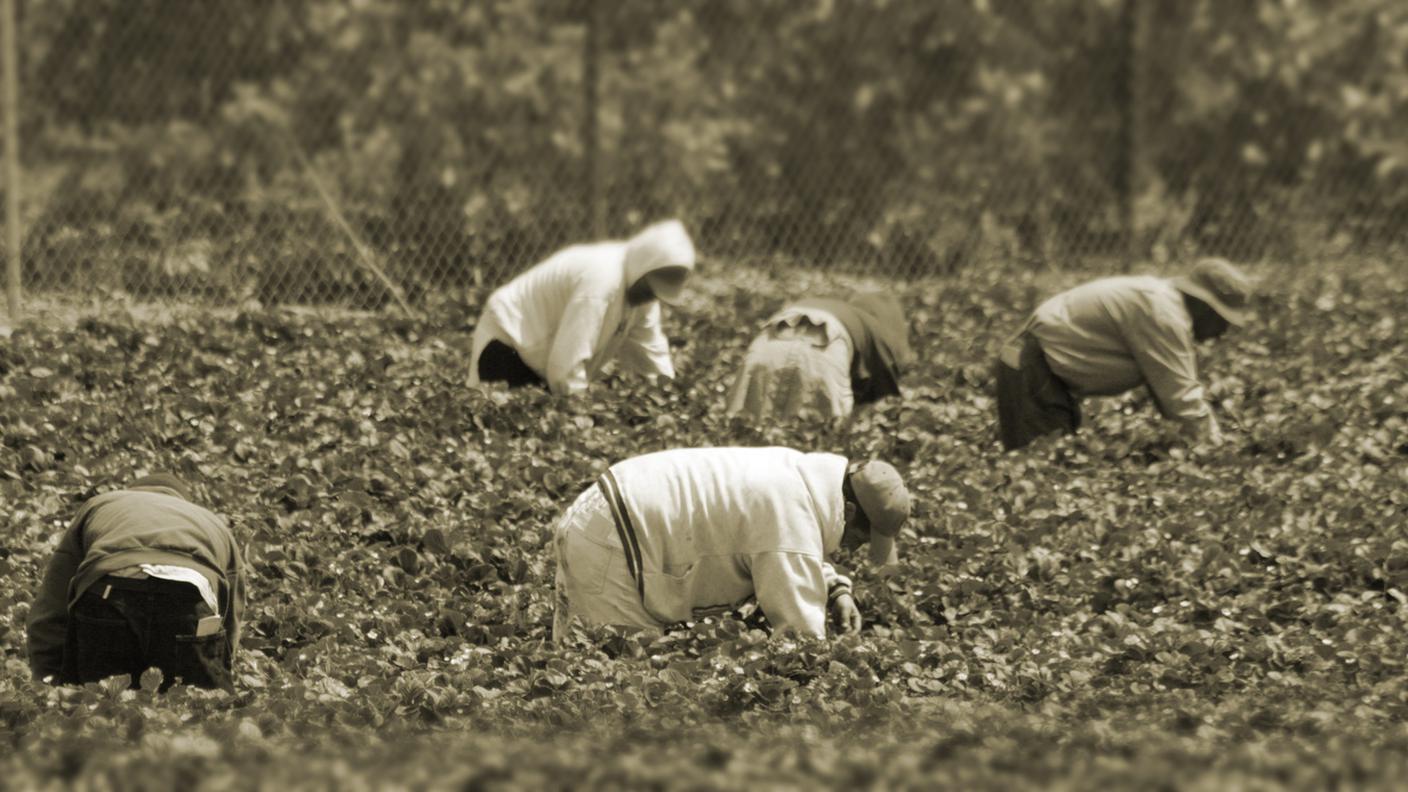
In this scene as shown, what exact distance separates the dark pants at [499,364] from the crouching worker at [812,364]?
114 centimetres

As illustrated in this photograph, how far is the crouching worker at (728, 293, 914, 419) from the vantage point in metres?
9.59

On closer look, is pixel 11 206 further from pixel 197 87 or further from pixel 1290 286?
pixel 1290 286

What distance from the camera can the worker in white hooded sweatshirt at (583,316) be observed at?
9.93 m

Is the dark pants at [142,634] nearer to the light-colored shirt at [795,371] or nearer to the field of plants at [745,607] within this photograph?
the field of plants at [745,607]

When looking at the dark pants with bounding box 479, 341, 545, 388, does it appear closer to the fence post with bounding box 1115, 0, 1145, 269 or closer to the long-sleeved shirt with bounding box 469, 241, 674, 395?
the long-sleeved shirt with bounding box 469, 241, 674, 395

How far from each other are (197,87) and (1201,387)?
6.48 m

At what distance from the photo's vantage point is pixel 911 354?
11203mm

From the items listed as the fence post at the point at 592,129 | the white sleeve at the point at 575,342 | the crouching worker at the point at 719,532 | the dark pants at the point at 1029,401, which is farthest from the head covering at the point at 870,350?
the crouching worker at the point at 719,532

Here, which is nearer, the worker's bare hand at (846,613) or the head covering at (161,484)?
the head covering at (161,484)

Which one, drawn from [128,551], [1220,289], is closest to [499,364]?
[1220,289]

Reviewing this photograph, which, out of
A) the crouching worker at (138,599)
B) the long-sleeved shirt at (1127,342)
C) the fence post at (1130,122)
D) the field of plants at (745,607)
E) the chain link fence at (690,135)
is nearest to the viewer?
the field of plants at (745,607)

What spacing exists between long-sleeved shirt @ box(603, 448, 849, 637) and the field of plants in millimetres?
168

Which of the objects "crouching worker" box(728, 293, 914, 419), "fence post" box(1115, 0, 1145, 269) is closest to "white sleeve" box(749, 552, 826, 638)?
"crouching worker" box(728, 293, 914, 419)

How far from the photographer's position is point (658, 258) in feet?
32.6
